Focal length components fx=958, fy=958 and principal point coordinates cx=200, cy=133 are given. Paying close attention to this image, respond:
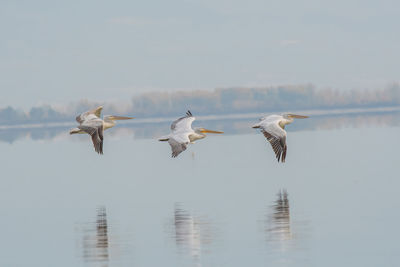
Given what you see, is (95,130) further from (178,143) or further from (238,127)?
(238,127)

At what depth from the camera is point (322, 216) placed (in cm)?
2328

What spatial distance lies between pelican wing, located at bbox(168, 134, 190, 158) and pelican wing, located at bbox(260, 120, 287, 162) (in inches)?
77.4

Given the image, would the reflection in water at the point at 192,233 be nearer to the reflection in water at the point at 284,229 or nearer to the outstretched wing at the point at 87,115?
the reflection in water at the point at 284,229

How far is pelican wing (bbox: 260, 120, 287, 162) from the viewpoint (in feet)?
72.4

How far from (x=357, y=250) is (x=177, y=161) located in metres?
26.4

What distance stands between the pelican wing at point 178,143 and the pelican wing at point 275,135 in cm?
197

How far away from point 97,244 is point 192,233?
83.1 inches

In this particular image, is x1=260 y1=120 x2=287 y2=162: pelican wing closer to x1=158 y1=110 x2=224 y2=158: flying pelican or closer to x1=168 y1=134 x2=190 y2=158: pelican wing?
x1=158 y1=110 x2=224 y2=158: flying pelican

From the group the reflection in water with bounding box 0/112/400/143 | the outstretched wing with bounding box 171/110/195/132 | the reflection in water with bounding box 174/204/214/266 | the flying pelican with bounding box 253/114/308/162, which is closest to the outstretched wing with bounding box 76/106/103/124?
the outstretched wing with bounding box 171/110/195/132

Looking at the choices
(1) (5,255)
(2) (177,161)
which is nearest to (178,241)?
(1) (5,255)

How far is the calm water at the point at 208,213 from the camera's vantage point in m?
19.1

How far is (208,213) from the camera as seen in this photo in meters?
24.3

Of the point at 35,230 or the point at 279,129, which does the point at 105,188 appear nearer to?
the point at 35,230

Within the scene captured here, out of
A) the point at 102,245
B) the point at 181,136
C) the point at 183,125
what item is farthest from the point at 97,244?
the point at 183,125
